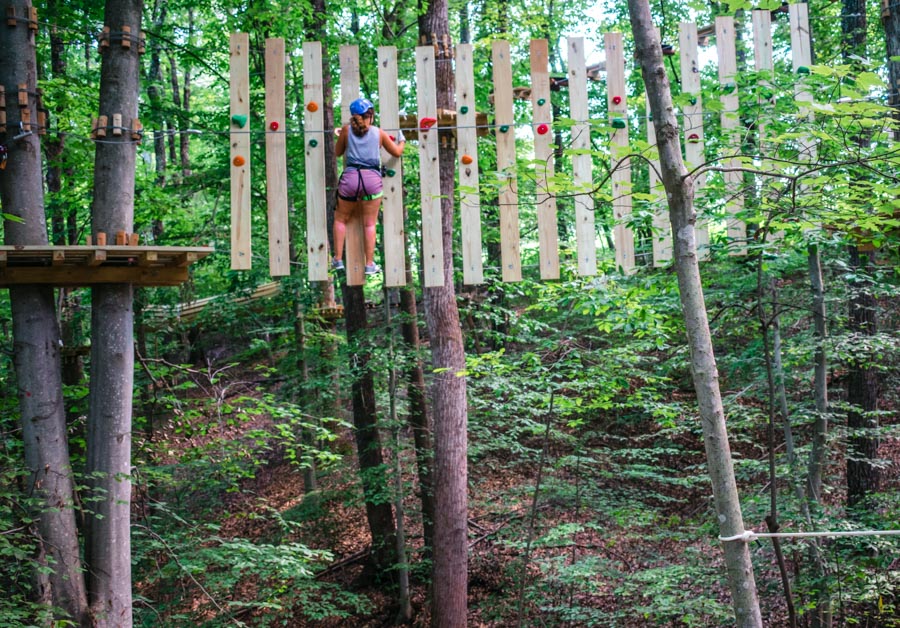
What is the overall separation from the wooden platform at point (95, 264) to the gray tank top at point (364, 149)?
1037mm

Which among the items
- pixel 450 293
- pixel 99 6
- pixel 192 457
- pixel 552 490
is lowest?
pixel 552 490

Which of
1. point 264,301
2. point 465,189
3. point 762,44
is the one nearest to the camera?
point 465,189

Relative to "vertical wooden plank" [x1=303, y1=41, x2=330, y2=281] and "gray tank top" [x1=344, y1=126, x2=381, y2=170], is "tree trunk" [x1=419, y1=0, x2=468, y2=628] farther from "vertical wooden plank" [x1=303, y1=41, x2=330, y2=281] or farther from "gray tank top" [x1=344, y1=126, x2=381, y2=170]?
"vertical wooden plank" [x1=303, y1=41, x2=330, y2=281]

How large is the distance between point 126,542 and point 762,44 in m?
5.45

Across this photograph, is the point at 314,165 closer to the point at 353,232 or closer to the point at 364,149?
the point at 364,149

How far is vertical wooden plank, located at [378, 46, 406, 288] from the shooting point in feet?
15.4

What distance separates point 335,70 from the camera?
10.4 m

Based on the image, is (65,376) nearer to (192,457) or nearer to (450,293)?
(192,457)

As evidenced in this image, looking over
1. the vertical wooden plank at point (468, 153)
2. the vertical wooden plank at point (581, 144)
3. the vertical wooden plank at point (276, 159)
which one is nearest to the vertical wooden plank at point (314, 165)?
the vertical wooden plank at point (276, 159)

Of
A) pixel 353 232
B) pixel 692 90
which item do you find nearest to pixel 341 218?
pixel 353 232

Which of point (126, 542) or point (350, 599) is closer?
point (126, 542)

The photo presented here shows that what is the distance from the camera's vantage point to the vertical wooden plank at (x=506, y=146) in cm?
466

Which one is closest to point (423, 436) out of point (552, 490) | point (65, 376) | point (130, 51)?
point (552, 490)

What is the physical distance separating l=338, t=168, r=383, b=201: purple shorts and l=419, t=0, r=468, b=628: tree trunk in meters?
2.51
